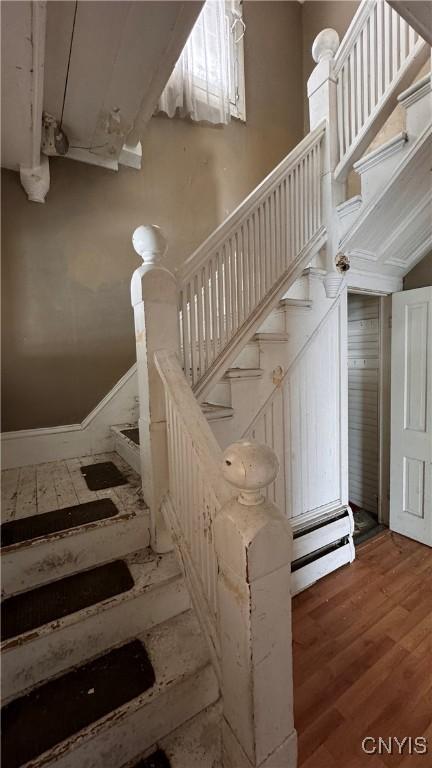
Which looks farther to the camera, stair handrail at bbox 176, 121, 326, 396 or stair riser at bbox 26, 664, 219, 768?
stair handrail at bbox 176, 121, 326, 396

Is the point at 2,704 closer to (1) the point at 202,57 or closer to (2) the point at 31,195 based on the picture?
(2) the point at 31,195

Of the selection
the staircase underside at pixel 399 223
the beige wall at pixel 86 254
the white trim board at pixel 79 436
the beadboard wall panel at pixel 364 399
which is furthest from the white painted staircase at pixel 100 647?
the beadboard wall panel at pixel 364 399

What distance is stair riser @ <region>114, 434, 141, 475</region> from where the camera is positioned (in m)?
1.64

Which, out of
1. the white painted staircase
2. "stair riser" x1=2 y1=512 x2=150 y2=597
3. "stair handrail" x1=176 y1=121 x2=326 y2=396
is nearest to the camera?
the white painted staircase

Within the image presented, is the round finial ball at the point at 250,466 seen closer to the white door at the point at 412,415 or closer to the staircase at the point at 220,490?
the staircase at the point at 220,490

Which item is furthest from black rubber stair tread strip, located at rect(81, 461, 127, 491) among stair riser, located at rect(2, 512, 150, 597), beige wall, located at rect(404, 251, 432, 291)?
beige wall, located at rect(404, 251, 432, 291)

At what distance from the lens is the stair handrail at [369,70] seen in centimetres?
161

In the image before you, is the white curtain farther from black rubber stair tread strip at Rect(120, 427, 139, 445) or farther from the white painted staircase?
the white painted staircase

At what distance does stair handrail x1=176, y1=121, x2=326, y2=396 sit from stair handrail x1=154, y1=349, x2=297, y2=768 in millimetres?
622

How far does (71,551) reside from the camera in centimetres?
114

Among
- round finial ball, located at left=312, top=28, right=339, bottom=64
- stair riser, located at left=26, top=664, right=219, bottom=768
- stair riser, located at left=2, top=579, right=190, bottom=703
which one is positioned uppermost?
round finial ball, located at left=312, top=28, right=339, bottom=64

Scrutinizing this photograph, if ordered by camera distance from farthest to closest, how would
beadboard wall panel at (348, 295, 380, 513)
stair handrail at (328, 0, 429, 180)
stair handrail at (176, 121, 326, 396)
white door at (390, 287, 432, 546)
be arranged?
beadboard wall panel at (348, 295, 380, 513)
white door at (390, 287, 432, 546)
stair handrail at (328, 0, 429, 180)
stair handrail at (176, 121, 326, 396)

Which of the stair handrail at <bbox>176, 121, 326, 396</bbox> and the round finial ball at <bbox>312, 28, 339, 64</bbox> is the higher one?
the round finial ball at <bbox>312, 28, 339, 64</bbox>

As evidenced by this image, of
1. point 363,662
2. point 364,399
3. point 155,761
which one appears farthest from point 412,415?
point 155,761
